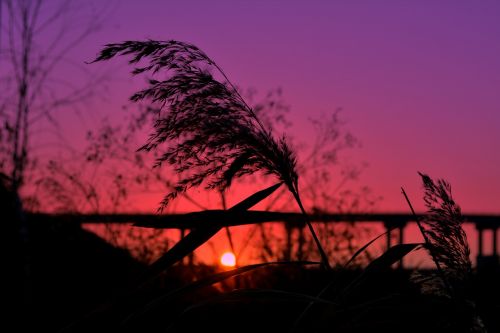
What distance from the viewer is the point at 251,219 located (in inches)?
61.7

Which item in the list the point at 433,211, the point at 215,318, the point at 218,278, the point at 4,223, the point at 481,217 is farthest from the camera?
the point at 481,217

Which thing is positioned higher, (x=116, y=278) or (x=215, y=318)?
(x=116, y=278)

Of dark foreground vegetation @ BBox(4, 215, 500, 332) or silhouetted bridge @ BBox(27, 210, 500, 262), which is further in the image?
silhouetted bridge @ BBox(27, 210, 500, 262)

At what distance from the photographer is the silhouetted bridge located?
1504 mm

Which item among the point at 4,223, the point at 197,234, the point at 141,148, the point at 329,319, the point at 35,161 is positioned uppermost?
the point at 35,161

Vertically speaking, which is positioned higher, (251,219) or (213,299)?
(251,219)

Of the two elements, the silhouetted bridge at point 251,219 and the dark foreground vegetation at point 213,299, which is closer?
the dark foreground vegetation at point 213,299

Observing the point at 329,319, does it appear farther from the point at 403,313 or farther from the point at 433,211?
the point at 433,211

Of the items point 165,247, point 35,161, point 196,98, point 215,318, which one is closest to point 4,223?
point 35,161

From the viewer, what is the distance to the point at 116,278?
6328 mm

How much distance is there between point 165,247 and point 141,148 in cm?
533

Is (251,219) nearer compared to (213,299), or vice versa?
(213,299)

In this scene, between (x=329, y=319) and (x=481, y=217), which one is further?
(x=481, y=217)

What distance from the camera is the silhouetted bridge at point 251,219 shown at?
1.50 m
